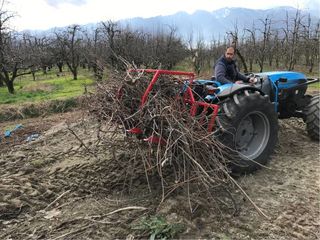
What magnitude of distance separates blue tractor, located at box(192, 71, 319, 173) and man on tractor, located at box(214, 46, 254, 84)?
0.13 m

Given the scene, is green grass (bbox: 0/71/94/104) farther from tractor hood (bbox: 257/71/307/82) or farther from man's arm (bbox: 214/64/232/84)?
tractor hood (bbox: 257/71/307/82)

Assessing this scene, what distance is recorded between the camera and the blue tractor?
3.98m

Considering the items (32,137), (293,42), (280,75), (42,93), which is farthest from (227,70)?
(293,42)

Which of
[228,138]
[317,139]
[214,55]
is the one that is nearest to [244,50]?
[214,55]

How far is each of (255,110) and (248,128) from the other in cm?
39

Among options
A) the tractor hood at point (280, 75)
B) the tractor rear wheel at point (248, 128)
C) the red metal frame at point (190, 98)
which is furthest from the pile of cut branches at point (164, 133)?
the tractor hood at point (280, 75)

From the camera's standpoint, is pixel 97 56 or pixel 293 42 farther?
pixel 293 42

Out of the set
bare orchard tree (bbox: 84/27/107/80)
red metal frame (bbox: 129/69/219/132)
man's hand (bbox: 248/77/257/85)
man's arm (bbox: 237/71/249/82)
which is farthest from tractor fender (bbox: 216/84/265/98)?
bare orchard tree (bbox: 84/27/107/80)

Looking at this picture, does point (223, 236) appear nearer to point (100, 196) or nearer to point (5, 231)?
point (100, 196)

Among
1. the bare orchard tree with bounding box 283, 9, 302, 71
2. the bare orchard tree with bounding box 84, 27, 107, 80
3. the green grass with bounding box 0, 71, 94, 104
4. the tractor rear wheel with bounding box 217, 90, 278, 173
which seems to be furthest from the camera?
the bare orchard tree with bounding box 283, 9, 302, 71

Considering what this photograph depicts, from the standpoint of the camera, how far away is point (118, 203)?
3566 mm

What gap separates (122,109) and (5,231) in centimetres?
160

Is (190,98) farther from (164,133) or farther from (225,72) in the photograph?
(225,72)

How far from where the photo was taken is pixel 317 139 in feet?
18.0
